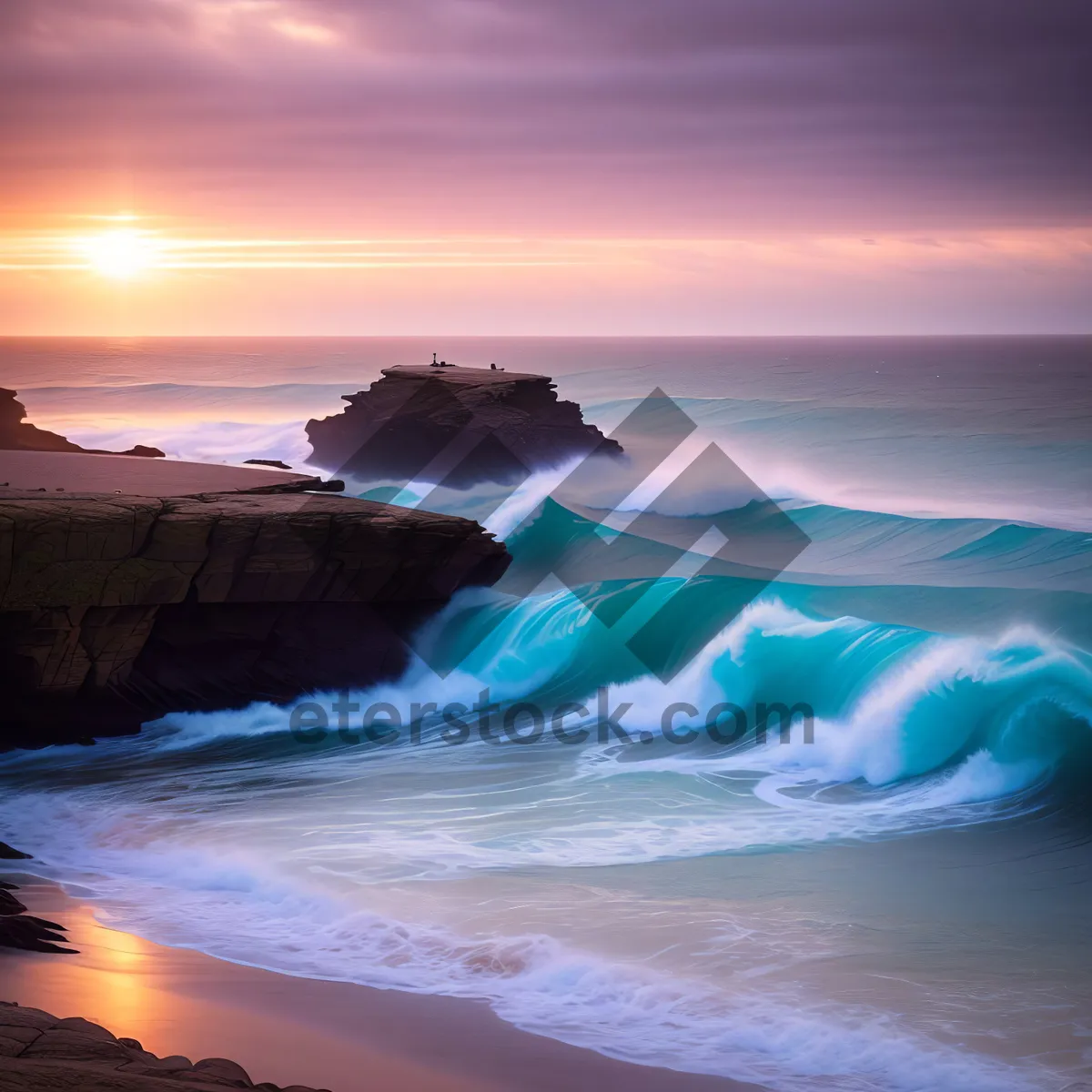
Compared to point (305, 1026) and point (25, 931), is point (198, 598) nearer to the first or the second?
point (25, 931)

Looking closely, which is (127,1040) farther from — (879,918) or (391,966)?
(879,918)

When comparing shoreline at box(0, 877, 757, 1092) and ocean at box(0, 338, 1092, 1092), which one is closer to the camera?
shoreline at box(0, 877, 757, 1092)


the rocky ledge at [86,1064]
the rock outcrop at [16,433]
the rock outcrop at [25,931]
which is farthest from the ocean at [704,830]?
the rock outcrop at [16,433]

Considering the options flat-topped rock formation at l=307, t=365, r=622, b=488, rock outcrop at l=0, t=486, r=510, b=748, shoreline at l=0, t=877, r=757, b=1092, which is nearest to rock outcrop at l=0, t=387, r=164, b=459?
flat-topped rock formation at l=307, t=365, r=622, b=488

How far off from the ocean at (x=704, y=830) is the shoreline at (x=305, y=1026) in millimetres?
207

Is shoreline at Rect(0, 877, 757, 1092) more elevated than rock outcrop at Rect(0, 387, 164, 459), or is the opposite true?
rock outcrop at Rect(0, 387, 164, 459)

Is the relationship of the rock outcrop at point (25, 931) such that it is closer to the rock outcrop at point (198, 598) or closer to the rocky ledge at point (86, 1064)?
the rocky ledge at point (86, 1064)

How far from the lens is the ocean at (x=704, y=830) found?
673 centimetres

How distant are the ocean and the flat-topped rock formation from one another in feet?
29.0

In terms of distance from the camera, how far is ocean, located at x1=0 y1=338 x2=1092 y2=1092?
6.73 metres

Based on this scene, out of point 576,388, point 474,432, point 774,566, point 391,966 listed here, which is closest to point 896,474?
point 474,432

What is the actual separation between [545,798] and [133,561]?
18.0 feet

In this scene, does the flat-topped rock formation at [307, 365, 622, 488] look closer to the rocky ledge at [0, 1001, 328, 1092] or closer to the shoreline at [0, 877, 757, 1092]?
the shoreline at [0, 877, 757, 1092]

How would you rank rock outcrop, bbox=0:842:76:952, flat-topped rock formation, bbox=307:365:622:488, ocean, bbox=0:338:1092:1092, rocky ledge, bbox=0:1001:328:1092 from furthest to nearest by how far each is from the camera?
1. flat-topped rock formation, bbox=307:365:622:488
2. rock outcrop, bbox=0:842:76:952
3. ocean, bbox=0:338:1092:1092
4. rocky ledge, bbox=0:1001:328:1092
